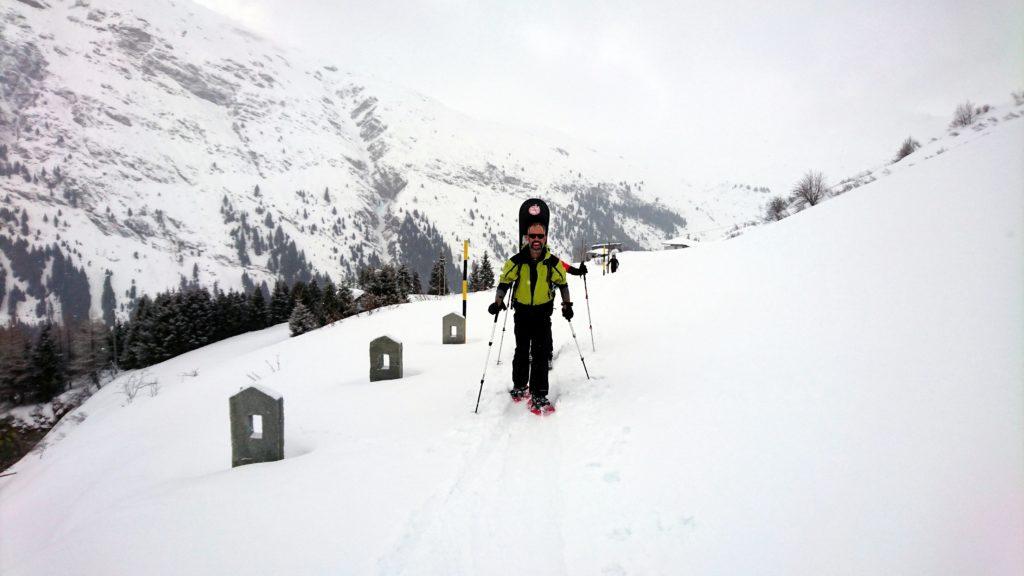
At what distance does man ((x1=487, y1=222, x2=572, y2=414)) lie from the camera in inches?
205

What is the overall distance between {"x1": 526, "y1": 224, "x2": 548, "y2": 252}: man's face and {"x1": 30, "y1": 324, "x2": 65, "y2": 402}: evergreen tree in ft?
202

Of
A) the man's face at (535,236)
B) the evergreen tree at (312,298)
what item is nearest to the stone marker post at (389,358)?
the man's face at (535,236)

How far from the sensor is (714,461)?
2.74 meters

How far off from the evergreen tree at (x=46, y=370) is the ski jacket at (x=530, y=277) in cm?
6121

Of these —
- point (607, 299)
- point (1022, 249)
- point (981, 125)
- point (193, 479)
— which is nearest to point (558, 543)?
point (193, 479)

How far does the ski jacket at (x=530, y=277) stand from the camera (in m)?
5.21

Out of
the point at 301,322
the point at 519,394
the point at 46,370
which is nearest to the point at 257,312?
the point at 46,370

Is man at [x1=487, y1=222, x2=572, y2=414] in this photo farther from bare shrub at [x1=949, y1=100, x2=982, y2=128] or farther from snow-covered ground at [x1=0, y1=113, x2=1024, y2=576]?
bare shrub at [x1=949, y1=100, x2=982, y2=128]

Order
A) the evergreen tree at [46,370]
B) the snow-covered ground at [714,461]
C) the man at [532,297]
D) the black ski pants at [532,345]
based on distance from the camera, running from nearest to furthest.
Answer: the snow-covered ground at [714,461]
the black ski pants at [532,345]
the man at [532,297]
the evergreen tree at [46,370]

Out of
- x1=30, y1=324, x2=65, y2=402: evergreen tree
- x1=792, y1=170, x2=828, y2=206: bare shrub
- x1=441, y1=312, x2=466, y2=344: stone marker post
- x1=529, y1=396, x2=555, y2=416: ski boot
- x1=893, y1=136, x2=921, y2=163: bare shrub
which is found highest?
x1=893, y1=136, x2=921, y2=163: bare shrub

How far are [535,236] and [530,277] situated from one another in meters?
0.55

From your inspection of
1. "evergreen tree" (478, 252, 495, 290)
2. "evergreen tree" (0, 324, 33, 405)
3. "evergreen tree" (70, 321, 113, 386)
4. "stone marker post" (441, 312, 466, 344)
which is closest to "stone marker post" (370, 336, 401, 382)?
"stone marker post" (441, 312, 466, 344)

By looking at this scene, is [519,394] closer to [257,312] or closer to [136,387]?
[136,387]

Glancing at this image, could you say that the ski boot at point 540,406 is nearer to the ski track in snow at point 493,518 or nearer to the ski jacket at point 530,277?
the ski track in snow at point 493,518
